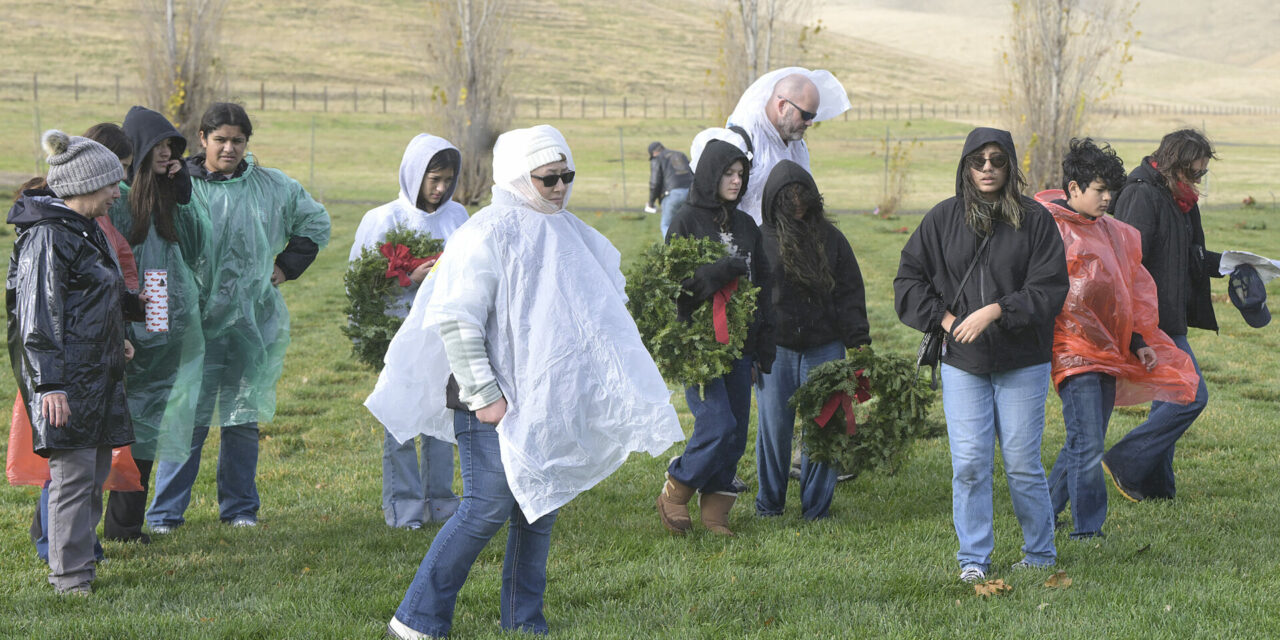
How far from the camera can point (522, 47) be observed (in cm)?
9038

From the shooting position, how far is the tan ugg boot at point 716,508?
19.8ft

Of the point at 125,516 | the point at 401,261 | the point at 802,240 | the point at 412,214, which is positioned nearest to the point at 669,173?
the point at 412,214

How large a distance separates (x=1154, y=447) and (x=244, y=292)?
5.02 metres

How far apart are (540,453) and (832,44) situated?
110521 mm

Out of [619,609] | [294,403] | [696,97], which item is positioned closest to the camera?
[619,609]

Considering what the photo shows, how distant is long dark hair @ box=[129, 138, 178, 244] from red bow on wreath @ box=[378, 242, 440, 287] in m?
1.08

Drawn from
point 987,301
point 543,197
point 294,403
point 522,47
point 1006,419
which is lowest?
point 294,403

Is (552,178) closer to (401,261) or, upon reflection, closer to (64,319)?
(401,261)

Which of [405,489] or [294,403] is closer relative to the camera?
[405,489]

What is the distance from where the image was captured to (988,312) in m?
4.74

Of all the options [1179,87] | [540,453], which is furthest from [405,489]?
[1179,87]

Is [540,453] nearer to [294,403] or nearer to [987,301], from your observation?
[987,301]

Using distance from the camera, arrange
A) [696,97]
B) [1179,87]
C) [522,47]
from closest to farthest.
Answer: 1. [696,97]
2. [522,47]
3. [1179,87]

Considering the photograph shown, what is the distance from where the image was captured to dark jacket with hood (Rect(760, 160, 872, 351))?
606 centimetres
